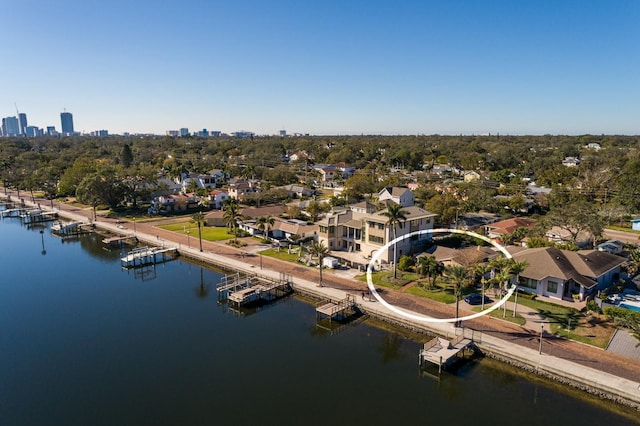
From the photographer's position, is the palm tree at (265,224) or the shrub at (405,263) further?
the palm tree at (265,224)

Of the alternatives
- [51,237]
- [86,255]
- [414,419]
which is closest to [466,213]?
[414,419]

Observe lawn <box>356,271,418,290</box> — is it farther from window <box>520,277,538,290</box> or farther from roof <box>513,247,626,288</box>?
roof <box>513,247,626,288</box>

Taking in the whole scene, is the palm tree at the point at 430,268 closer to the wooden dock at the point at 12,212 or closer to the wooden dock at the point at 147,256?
the wooden dock at the point at 147,256

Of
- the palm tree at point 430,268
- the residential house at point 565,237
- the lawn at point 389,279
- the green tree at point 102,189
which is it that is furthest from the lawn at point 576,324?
the green tree at point 102,189

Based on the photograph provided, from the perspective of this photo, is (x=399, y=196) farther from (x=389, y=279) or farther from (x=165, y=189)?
(x=165, y=189)

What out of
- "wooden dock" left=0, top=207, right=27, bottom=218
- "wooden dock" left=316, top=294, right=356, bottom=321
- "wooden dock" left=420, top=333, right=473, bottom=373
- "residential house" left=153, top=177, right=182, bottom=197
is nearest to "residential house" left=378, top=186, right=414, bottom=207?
"wooden dock" left=316, top=294, right=356, bottom=321

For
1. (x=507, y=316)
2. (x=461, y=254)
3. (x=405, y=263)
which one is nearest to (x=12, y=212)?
(x=405, y=263)

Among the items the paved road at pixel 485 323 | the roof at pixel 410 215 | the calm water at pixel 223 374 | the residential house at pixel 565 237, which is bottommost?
the calm water at pixel 223 374
